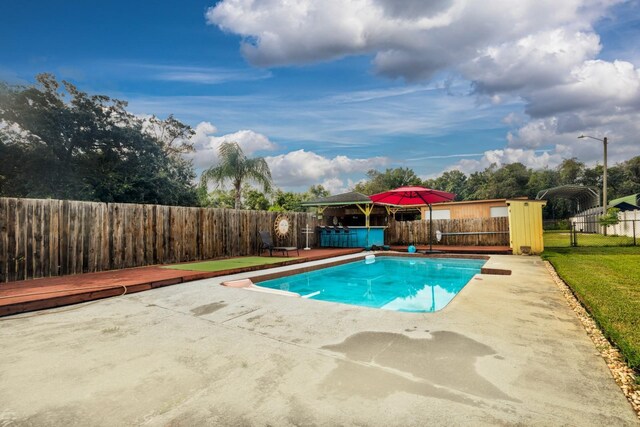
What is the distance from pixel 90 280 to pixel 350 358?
18.3 ft

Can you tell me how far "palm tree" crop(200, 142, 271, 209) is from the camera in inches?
630

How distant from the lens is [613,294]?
4.45 meters

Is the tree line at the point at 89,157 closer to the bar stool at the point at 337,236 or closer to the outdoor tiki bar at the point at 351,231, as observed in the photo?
the outdoor tiki bar at the point at 351,231

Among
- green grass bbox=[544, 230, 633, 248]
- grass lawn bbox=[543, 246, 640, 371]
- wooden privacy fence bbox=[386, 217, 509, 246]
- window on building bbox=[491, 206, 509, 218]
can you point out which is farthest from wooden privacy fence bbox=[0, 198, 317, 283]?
window on building bbox=[491, 206, 509, 218]

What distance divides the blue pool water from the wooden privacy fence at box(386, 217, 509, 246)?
4254 millimetres

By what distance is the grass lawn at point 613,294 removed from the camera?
2771 mm

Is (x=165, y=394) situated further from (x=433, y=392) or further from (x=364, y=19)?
(x=364, y=19)

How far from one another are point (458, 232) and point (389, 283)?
8.41 metres

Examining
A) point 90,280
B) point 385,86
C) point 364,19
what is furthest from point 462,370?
point 385,86

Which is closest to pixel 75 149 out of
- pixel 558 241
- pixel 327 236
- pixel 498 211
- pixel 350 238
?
pixel 327 236

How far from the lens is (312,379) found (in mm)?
2160

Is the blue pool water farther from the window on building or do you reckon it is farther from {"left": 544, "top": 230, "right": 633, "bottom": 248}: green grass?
the window on building

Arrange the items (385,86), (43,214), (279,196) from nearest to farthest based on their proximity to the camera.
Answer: (43,214) → (385,86) → (279,196)

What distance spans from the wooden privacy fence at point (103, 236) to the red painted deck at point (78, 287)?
39cm
